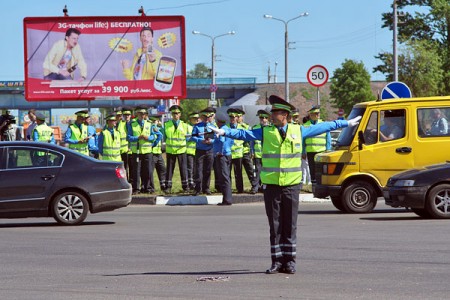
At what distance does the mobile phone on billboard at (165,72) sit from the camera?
30500 millimetres

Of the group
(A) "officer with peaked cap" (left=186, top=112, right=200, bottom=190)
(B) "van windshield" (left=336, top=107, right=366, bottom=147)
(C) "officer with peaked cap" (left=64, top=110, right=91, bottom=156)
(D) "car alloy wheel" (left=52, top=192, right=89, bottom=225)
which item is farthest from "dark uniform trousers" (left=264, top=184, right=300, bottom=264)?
(A) "officer with peaked cap" (left=186, top=112, right=200, bottom=190)

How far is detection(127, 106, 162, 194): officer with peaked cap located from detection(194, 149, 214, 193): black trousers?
3.72 ft

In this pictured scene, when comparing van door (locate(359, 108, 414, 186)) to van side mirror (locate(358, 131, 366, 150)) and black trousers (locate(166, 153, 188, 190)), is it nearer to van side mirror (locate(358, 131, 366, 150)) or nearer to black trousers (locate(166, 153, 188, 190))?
van side mirror (locate(358, 131, 366, 150))

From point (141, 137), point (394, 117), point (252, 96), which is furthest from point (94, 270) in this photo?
point (252, 96)

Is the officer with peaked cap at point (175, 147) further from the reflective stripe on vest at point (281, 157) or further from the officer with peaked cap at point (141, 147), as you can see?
the reflective stripe on vest at point (281, 157)

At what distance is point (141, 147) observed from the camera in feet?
82.7

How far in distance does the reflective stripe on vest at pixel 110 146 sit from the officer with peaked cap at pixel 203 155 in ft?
5.45

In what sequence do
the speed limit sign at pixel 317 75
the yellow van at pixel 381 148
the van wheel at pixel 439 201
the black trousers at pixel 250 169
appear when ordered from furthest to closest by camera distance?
the speed limit sign at pixel 317 75, the black trousers at pixel 250 169, the yellow van at pixel 381 148, the van wheel at pixel 439 201

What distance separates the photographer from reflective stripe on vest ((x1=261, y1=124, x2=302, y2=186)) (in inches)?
459

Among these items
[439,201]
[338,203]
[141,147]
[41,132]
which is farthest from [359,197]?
[41,132]

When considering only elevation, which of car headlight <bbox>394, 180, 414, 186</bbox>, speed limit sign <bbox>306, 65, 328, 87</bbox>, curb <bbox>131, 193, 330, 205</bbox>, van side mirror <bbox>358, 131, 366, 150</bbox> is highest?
speed limit sign <bbox>306, 65, 328, 87</bbox>

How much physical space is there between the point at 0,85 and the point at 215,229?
101405mm

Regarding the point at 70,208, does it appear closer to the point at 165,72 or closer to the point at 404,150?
the point at 404,150

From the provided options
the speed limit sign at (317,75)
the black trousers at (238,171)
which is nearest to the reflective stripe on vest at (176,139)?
the black trousers at (238,171)
